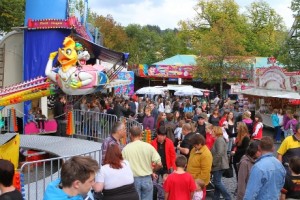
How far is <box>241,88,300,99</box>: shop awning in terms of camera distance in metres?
21.8

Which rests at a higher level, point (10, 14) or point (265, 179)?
point (10, 14)

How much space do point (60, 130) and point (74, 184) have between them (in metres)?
11.8

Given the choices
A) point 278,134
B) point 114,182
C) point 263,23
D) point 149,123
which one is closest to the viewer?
point 114,182

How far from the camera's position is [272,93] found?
23688 millimetres

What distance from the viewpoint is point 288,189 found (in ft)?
20.4

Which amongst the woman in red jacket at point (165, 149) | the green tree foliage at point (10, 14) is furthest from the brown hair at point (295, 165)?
the green tree foliage at point (10, 14)

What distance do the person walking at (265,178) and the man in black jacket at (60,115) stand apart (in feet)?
32.7

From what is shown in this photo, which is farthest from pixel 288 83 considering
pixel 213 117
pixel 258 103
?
pixel 213 117

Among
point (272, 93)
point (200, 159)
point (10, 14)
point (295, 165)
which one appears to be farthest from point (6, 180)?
point (10, 14)

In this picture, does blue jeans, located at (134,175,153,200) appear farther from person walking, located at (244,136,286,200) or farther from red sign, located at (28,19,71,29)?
red sign, located at (28,19,71,29)

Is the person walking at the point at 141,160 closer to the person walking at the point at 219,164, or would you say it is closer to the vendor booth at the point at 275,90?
the person walking at the point at 219,164

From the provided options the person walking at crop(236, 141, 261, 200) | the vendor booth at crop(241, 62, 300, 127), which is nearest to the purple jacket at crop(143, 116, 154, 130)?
the person walking at crop(236, 141, 261, 200)

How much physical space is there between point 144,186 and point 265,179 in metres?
2.03

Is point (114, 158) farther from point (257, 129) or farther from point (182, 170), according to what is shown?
point (257, 129)
